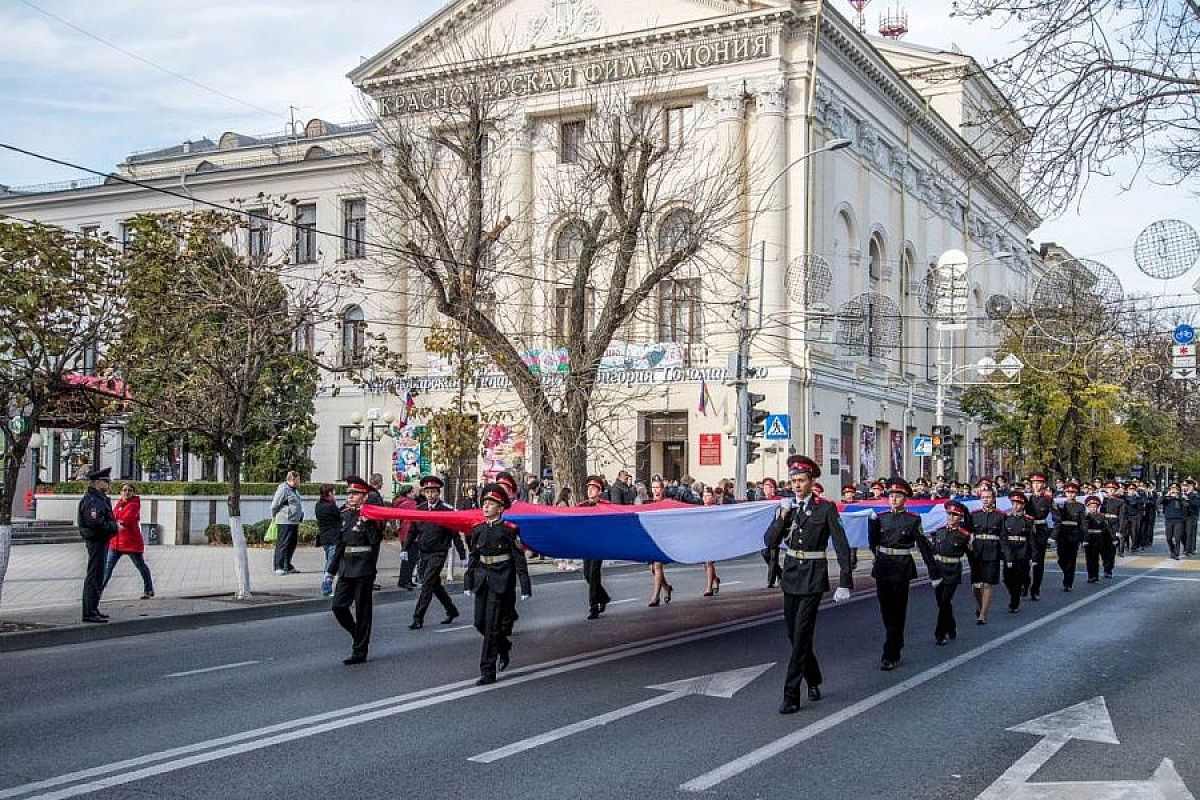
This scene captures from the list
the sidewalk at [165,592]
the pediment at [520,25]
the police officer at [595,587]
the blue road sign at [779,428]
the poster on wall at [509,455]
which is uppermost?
the pediment at [520,25]

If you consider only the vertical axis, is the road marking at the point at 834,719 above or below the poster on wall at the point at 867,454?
below

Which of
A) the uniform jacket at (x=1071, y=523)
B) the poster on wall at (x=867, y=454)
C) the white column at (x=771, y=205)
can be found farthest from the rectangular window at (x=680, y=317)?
the uniform jacket at (x=1071, y=523)

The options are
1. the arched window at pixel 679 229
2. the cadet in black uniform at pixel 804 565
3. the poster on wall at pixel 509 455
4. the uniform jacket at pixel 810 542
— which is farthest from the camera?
the poster on wall at pixel 509 455

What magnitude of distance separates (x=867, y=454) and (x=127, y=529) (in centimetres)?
3345

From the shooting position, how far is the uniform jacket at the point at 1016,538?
17875 mm

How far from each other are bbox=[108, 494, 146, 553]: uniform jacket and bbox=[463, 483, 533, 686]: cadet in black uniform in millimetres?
8034

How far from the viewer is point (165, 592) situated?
19.6 m

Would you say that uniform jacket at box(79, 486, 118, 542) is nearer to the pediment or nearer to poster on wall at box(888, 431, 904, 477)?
the pediment

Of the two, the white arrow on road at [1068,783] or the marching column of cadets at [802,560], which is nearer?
the white arrow on road at [1068,783]

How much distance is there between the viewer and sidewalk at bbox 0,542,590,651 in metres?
16.0

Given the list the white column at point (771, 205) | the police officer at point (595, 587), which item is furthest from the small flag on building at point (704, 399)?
the police officer at point (595, 587)

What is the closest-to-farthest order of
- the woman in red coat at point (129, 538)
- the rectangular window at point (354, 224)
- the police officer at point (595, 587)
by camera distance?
the police officer at point (595, 587) → the woman in red coat at point (129, 538) → the rectangular window at point (354, 224)

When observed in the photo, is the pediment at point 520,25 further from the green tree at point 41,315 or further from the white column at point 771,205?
the green tree at point 41,315

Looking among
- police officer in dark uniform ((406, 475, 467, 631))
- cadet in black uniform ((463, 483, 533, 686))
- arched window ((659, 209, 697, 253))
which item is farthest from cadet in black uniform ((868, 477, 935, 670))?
arched window ((659, 209, 697, 253))
